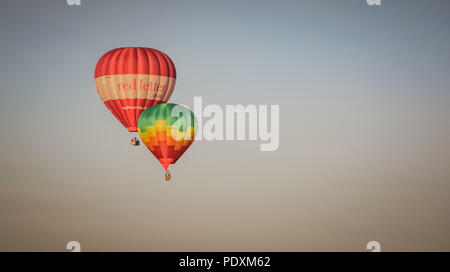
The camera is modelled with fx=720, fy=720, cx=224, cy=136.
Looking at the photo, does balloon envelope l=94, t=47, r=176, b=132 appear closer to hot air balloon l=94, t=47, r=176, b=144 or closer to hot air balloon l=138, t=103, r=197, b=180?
hot air balloon l=94, t=47, r=176, b=144

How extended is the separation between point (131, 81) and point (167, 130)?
467cm

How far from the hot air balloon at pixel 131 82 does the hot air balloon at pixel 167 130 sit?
68.7 inches

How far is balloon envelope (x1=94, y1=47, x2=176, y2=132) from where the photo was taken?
45375 millimetres

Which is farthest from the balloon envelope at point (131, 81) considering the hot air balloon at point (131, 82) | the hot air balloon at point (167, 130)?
the hot air balloon at point (167, 130)

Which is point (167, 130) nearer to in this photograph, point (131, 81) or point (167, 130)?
point (167, 130)

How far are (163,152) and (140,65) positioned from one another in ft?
19.7

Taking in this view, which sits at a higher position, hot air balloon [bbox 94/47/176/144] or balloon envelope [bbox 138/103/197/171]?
hot air balloon [bbox 94/47/176/144]

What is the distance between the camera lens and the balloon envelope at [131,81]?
4538 centimetres

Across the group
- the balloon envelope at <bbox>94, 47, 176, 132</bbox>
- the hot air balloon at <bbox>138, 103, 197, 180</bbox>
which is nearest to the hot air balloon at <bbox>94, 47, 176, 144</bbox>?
the balloon envelope at <bbox>94, 47, 176, 132</bbox>

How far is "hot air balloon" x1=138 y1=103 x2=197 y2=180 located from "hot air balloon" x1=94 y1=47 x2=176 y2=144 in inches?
68.7
